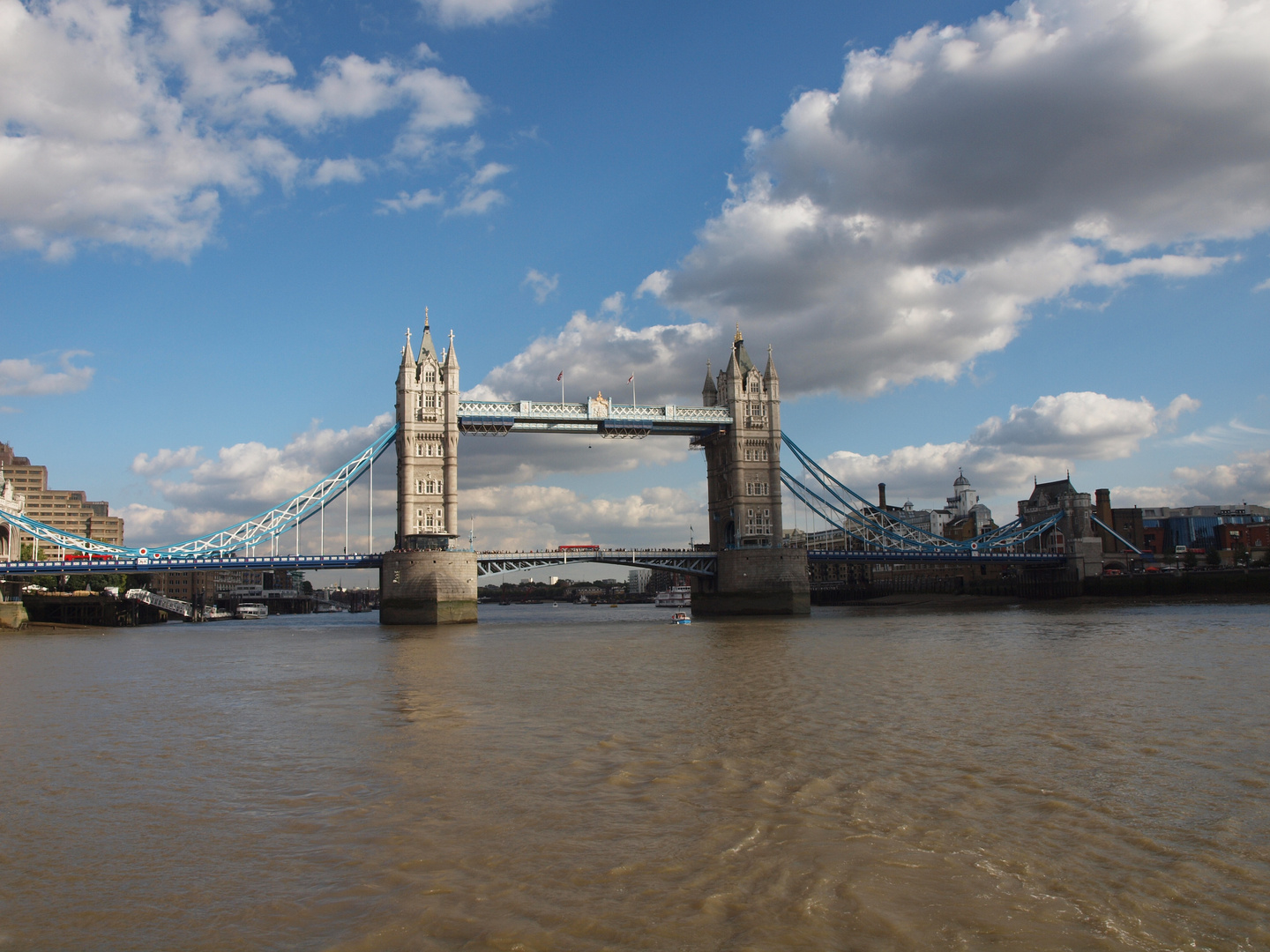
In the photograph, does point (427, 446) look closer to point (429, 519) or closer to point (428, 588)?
point (429, 519)

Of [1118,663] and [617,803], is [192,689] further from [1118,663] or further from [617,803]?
[1118,663]

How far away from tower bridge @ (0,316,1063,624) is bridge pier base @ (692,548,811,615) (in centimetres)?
9

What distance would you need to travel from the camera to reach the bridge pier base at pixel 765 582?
65312 mm

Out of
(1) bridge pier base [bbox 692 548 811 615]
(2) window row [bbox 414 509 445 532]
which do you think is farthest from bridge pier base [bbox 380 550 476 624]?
(1) bridge pier base [bbox 692 548 811 615]

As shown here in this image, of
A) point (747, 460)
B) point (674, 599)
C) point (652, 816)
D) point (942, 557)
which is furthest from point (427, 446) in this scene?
point (674, 599)

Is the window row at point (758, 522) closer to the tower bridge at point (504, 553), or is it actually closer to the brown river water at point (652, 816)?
the tower bridge at point (504, 553)

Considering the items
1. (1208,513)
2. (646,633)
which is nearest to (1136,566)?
(1208,513)

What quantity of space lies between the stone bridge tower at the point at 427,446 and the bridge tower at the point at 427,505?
6 cm

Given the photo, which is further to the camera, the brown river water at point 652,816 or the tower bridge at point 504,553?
the tower bridge at point 504,553

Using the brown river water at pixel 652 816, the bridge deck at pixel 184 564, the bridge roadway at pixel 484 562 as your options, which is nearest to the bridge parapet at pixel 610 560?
the bridge roadway at pixel 484 562

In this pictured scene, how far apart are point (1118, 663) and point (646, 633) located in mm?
27992

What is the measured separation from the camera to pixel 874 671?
24.1 m

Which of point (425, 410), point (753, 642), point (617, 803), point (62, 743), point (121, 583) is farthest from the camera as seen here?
point (121, 583)

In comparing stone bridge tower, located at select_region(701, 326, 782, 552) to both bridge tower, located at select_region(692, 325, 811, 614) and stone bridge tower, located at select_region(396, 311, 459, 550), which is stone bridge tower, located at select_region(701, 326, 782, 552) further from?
stone bridge tower, located at select_region(396, 311, 459, 550)
